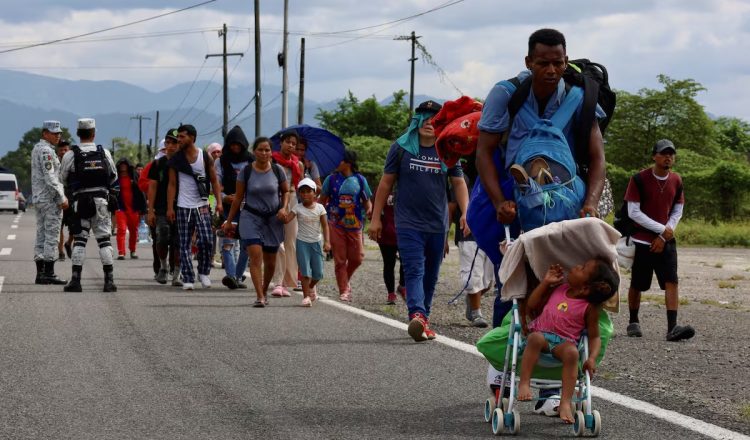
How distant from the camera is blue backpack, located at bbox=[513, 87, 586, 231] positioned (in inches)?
227

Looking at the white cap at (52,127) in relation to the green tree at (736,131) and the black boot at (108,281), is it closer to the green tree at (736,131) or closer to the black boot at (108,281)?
the black boot at (108,281)

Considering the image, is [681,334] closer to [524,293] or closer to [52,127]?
[524,293]

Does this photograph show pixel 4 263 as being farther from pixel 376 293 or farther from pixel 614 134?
pixel 614 134

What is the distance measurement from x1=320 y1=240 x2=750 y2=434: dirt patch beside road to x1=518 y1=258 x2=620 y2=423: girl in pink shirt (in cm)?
96

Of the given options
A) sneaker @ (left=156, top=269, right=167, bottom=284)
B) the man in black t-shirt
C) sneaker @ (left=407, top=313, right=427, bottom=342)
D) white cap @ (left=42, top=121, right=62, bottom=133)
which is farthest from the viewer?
sneaker @ (left=156, top=269, right=167, bottom=284)

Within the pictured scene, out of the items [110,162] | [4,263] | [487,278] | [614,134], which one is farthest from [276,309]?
[614,134]

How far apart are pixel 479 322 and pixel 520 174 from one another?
5085mm

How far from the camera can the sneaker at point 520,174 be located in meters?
5.71

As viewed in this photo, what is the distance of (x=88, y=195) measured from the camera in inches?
527

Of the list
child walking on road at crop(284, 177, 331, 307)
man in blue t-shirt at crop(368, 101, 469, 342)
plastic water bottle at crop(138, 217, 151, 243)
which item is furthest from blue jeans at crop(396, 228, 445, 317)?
plastic water bottle at crop(138, 217, 151, 243)

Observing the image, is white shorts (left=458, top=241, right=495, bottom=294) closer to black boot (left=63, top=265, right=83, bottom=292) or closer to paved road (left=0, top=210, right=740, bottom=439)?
paved road (left=0, top=210, right=740, bottom=439)

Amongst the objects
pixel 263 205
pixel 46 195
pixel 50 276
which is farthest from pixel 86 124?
pixel 50 276

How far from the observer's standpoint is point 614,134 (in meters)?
58.3

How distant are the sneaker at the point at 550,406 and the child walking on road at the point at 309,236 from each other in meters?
6.39
